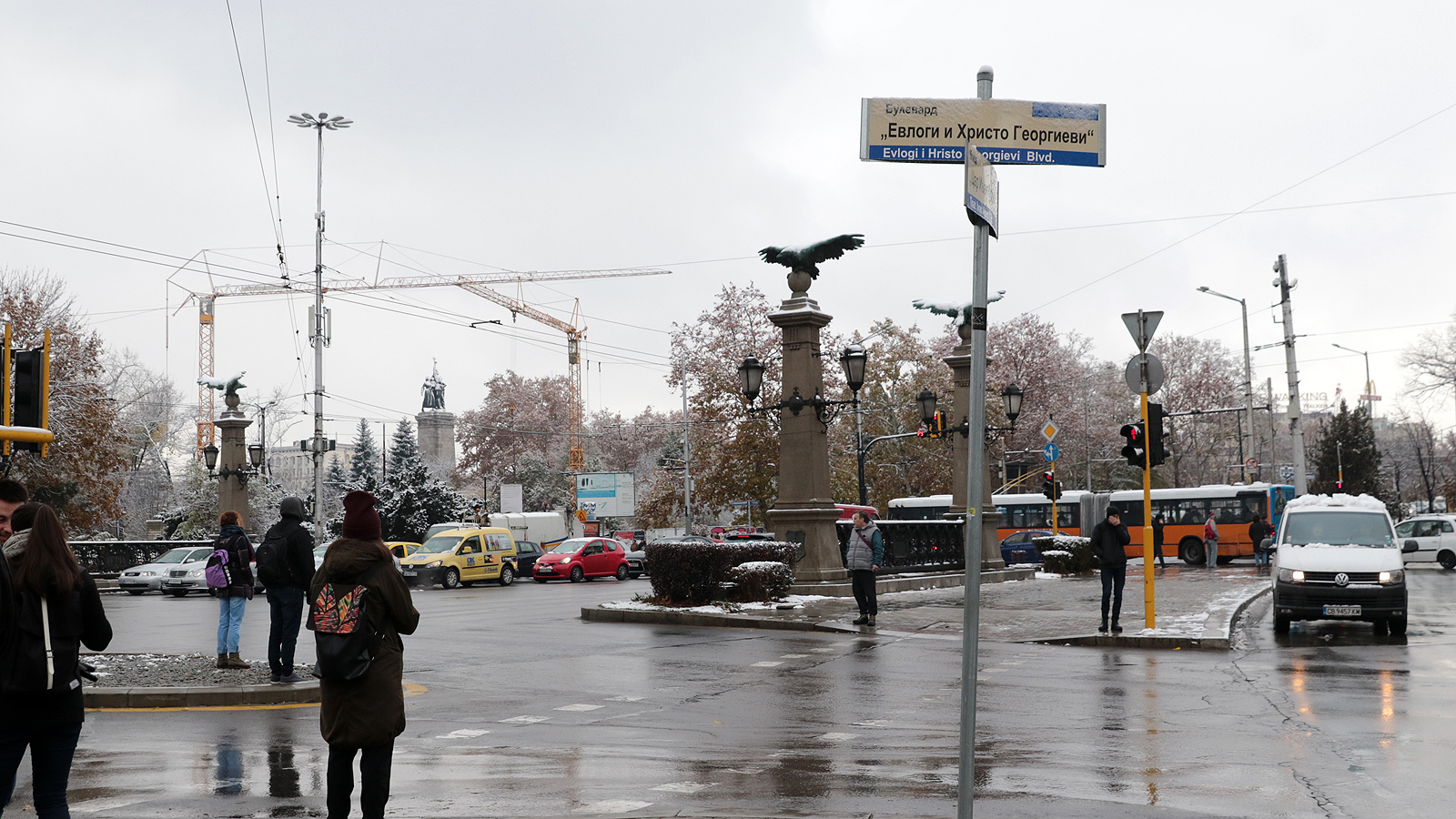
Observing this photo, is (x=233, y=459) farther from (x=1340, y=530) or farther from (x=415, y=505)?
(x=1340, y=530)

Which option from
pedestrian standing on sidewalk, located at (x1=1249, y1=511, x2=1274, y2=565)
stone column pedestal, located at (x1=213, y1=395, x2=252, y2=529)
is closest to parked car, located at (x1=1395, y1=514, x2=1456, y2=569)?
pedestrian standing on sidewalk, located at (x1=1249, y1=511, x2=1274, y2=565)

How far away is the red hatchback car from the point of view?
128 ft

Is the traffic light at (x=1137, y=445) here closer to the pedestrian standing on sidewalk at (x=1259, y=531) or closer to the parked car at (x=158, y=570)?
the parked car at (x=158, y=570)

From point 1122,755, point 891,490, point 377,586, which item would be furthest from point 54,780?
point 891,490

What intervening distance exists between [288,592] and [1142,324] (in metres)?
11.1

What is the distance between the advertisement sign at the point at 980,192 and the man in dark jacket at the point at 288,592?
8.13 meters

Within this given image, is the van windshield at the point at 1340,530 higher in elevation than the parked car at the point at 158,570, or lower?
higher

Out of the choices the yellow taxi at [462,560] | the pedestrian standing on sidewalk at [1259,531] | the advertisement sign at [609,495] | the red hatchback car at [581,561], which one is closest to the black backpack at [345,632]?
the yellow taxi at [462,560]

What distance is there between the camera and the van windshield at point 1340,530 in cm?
1733

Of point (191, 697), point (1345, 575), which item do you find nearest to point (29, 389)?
point (191, 697)

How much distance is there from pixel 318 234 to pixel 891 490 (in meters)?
30.2

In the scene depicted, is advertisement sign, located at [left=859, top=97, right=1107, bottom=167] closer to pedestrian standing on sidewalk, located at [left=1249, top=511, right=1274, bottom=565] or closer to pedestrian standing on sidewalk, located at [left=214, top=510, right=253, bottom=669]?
pedestrian standing on sidewalk, located at [left=214, top=510, right=253, bottom=669]

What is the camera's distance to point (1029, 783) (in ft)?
23.5

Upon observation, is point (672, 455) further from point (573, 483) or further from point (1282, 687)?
point (1282, 687)
